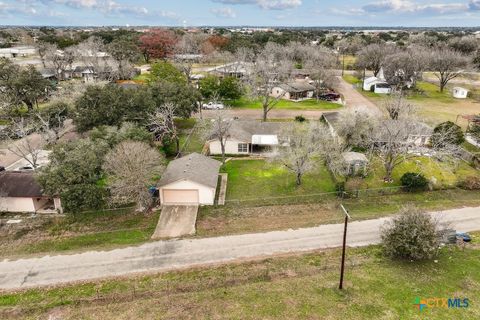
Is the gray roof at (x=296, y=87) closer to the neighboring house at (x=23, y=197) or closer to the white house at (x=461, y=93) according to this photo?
the white house at (x=461, y=93)

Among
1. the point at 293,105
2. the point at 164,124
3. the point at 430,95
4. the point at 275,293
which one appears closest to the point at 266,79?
the point at 293,105

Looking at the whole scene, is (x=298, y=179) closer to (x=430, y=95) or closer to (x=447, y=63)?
(x=430, y=95)

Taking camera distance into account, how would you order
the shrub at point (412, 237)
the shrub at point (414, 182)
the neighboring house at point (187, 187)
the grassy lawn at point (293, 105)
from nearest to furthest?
the shrub at point (412, 237)
the neighboring house at point (187, 187)
the shrub at point (414, 182)
the grassy lawn at point (293, 105)

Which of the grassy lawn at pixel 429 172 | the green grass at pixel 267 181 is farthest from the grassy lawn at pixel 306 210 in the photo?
the grassy lawn at pixel 429 172

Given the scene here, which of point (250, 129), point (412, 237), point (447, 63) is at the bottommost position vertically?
point (412, 237)

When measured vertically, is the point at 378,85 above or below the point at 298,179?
above

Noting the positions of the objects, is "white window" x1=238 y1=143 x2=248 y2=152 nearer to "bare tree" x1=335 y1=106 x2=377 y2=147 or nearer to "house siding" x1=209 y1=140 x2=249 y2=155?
"house siding" x1=209 y1=140 x2=249 y2=155
